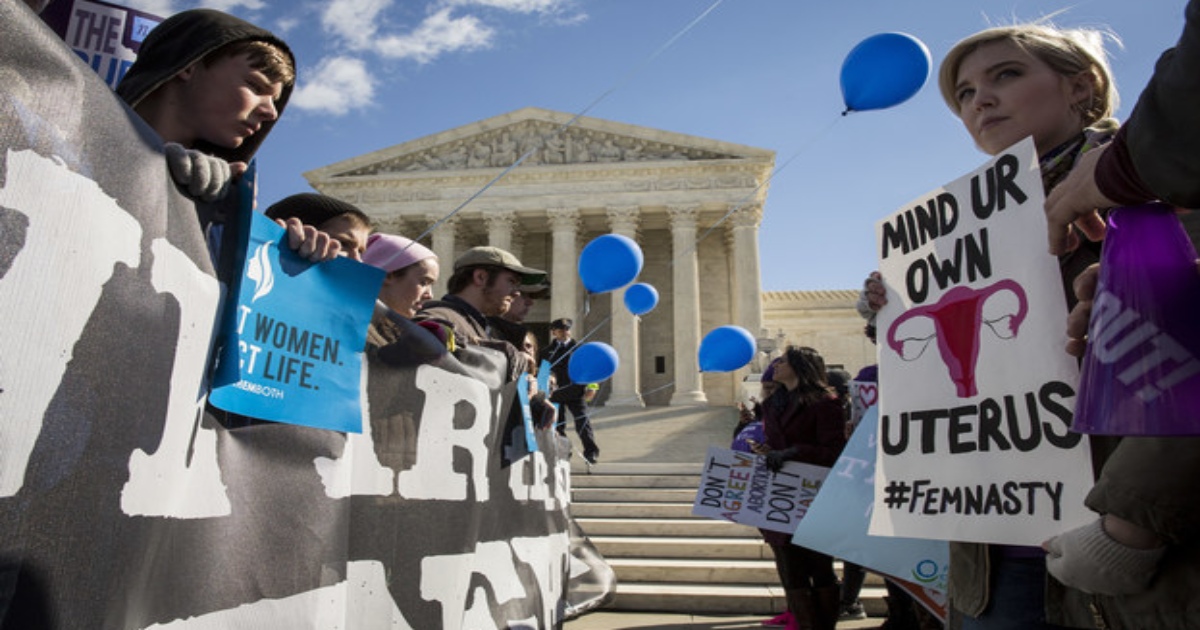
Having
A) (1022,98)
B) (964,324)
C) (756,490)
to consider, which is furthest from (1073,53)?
(756,490)

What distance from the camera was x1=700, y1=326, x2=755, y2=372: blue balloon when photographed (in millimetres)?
9242

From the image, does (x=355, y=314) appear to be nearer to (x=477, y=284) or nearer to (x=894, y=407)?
(x=894, y=407)

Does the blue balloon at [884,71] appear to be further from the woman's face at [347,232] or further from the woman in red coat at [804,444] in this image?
the woman's face at [347,232]

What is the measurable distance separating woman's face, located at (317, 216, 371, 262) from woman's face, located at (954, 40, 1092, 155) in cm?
209

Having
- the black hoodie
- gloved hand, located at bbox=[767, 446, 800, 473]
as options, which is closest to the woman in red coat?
gloved hand, located at bbox=[767, 446, 800, 473]

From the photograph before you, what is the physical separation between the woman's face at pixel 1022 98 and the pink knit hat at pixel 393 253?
2121mm

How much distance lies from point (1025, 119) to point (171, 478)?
84.8 inches

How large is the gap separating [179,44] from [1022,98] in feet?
7.25

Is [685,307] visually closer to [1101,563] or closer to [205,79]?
[205,79]

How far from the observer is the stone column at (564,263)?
2816cm

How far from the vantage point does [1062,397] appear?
1.54 m

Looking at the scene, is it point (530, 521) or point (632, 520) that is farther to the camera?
point (632, 520)

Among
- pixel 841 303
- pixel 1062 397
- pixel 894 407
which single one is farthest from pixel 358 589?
pixel 841 303

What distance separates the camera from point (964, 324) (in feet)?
5.93
